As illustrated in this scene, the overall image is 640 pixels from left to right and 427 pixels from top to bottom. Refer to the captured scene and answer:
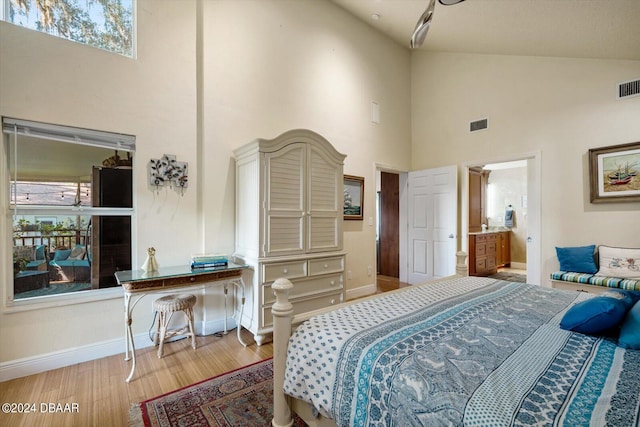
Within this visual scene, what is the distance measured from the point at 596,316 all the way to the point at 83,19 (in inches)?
164

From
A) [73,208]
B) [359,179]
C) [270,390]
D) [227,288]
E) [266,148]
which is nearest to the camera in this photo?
[270,390]

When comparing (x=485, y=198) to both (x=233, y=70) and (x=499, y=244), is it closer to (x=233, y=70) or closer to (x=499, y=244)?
(x=499, y=244)

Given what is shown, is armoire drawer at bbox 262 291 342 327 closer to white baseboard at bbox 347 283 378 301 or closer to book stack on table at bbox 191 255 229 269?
book stack on table at bbox 191 255 229 269

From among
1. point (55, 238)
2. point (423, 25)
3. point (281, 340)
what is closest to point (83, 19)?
point (55, 238)

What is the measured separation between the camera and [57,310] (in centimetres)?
230

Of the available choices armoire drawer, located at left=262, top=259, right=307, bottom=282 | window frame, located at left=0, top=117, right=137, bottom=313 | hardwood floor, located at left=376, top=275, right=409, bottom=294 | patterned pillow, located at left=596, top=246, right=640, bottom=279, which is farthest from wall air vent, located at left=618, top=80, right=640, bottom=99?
window frame, located at left=0, top=117, right=137, bottom=313

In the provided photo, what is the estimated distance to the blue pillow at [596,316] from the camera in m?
1.24

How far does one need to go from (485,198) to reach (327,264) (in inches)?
229

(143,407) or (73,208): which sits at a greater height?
(73,208)

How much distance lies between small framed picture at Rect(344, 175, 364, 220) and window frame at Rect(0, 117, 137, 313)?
8.79ft

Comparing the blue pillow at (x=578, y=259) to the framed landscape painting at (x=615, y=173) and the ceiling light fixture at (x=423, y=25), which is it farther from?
the ceiling light fixture at (x=423, y=25)

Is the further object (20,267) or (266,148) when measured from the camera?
(266,148)

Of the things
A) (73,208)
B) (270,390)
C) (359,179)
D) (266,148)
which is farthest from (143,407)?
(359,179)

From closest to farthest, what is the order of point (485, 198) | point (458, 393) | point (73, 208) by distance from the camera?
point (458, 393) → point (73, 208) → point (485, 198)
